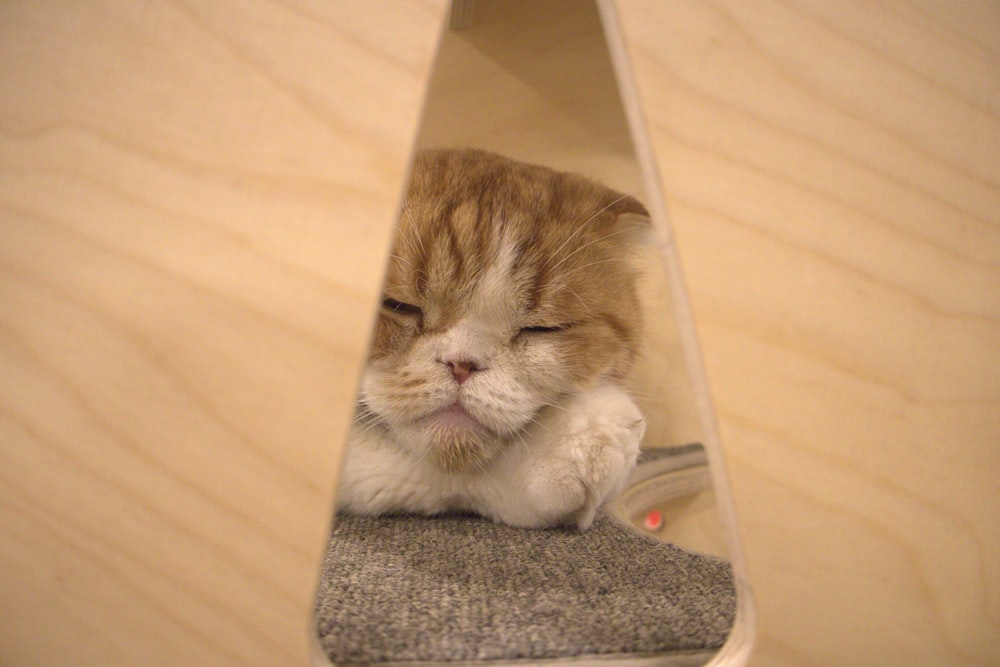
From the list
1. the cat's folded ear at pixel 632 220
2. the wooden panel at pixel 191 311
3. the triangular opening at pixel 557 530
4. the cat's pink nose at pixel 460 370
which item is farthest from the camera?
the cat's folded ear at pixel 632 220

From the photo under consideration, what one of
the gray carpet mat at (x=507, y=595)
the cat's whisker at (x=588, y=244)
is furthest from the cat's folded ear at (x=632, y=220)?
the gray carpet mat at (x=507, y=595)

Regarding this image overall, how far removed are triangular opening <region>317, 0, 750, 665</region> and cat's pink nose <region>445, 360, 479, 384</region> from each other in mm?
288

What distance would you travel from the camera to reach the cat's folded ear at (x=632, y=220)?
1221 millimetres

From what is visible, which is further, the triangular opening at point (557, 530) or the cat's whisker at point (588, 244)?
the cat's whisker at point (588, 244)

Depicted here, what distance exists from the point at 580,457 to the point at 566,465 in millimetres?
28

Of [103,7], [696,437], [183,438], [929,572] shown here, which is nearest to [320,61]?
[103,7]

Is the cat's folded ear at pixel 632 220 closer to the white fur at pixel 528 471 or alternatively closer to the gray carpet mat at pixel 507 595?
the white fur at pixel 528 471

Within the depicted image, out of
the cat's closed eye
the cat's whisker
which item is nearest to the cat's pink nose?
the cat's closed eye

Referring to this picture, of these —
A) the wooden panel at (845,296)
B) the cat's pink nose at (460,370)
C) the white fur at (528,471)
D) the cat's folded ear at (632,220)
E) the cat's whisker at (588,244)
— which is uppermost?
the wooden panel at (845,296)

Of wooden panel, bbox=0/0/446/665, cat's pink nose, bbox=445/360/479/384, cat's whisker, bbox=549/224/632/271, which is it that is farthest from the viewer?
cat's whisker, bbox=549/224/632/271

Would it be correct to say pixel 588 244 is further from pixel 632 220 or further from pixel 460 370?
pixel 460 370

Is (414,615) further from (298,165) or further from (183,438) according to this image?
(298,165)

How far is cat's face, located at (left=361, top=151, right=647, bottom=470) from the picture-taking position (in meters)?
1.01

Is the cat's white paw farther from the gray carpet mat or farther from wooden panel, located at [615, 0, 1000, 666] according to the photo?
wooden panel, located at [615, 0, 1000, 666]
